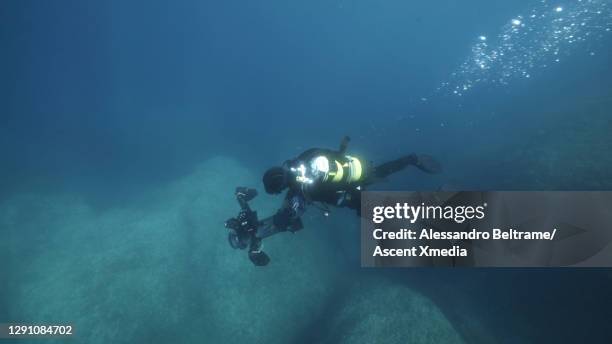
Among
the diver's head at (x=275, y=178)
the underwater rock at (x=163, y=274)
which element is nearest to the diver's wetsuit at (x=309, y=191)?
the diver's head at (x=275, y=178)

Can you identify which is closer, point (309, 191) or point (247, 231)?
point (309, 191)

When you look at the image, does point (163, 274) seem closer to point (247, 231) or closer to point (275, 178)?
point (247, 231)

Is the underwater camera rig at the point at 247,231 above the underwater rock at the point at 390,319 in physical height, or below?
above

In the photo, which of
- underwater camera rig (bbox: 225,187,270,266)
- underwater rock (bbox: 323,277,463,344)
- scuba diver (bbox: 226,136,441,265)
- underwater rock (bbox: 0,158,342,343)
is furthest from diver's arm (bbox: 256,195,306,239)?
underwater rock (bbox: 0,158,342,343)

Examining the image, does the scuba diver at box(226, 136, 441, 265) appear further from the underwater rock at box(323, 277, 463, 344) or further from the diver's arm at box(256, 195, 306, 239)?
the underwater rock at box(323, 277, 463, 344)

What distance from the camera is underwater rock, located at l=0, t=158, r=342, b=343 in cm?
911

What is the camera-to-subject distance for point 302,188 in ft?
17.0

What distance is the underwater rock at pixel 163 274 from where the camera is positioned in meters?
9.11

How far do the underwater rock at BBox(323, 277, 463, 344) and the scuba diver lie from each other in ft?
10.3

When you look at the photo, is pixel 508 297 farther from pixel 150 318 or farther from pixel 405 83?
pixel 405 83

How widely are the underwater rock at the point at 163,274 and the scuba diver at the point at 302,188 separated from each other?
4.32 metres

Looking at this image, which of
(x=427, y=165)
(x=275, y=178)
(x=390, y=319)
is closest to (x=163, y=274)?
(x=390, y=319)

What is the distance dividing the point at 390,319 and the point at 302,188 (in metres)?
4.61

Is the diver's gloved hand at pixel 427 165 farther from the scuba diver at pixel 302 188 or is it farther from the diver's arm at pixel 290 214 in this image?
the diver's arm at pixel 290 214
